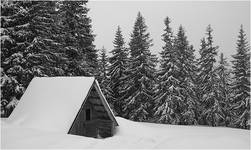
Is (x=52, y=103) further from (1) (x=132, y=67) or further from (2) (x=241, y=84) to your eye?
(2) (x=241, y=84)

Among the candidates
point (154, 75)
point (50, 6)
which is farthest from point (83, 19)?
point (154, 75)

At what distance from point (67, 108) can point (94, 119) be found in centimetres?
295

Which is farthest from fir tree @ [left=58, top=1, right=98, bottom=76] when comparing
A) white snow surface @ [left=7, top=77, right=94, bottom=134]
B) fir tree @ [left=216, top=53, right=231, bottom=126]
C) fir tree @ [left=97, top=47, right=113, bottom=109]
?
fir tree @ [left=216, top=53, right=231, bottom=126]

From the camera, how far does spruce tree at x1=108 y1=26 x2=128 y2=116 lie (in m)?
37.1

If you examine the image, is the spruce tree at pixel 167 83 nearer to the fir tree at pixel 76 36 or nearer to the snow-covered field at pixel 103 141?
the fir tree at pixel 76 36

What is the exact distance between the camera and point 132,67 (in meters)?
34.9

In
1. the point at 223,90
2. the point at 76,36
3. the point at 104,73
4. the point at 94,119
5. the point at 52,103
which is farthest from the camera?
the point at 104,73

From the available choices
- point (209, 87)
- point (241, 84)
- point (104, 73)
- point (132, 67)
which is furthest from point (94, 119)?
point (104, 73)

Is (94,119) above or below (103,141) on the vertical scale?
above

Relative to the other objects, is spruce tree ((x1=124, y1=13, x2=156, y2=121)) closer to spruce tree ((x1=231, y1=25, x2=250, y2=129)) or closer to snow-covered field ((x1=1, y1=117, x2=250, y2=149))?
spruce tree ((x1=231, y1=25, x2=250, y2=129))

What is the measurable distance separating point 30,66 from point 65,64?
459 cm

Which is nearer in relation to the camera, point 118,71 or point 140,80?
point 140,80

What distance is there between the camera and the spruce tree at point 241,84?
1287 inches

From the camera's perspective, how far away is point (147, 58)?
113ft
